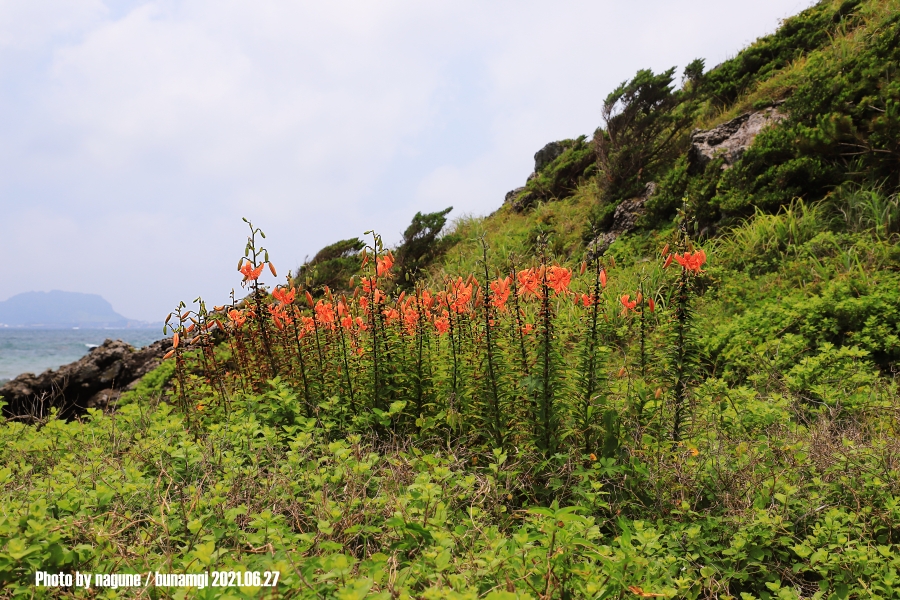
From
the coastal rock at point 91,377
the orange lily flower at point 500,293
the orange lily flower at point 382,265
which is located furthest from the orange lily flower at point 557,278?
the coastal rock at point 91,377

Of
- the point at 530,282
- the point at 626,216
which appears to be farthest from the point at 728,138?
the point at 530,282

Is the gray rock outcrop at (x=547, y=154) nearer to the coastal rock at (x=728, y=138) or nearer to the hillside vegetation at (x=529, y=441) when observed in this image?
the coastal rock at (x=728, y=138)

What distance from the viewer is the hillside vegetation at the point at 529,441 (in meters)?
1.71

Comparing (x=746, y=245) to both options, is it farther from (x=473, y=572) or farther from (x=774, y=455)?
(x=473, y=572)

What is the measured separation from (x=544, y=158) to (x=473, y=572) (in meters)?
17.0

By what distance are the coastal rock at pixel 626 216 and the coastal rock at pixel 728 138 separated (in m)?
0.86

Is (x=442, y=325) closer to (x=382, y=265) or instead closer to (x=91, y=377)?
(x=382, y=265)

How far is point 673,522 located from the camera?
2311 mm

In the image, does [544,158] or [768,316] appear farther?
[544,158]

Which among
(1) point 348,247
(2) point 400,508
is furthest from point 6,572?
(1) point 348,247

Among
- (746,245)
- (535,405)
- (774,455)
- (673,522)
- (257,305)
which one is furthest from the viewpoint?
(746,245)

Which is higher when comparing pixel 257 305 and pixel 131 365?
pixel 257 305

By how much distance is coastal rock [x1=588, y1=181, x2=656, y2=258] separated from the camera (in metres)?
8.56

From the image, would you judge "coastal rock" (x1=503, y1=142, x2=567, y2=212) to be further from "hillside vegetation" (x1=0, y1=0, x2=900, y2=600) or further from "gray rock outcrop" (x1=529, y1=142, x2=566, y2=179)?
"hillside vegetation" (x1=0, y1=0, x2=900, y2=600)
